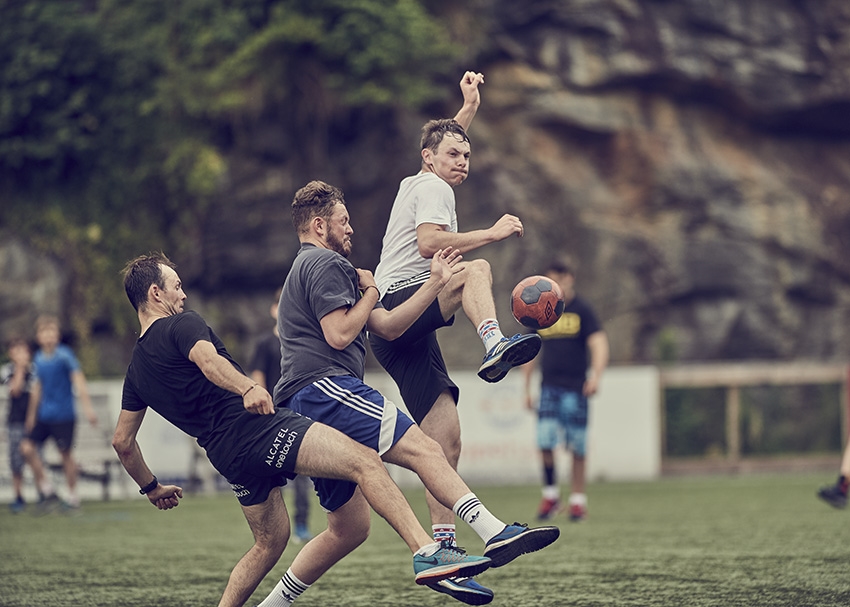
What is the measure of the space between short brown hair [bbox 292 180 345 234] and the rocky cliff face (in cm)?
1896

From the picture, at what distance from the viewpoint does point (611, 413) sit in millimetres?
18828

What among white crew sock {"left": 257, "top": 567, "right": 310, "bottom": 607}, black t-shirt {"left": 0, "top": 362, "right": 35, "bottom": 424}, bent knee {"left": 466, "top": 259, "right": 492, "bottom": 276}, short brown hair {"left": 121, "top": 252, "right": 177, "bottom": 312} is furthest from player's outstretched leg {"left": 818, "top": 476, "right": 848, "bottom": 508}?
black t-shirt {"left": 0, "top": 362, "right": 35, "bottom": 424}

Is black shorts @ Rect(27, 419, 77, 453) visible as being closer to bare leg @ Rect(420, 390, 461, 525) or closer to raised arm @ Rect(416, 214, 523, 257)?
bare leg @ Rect(420, 390, 461, 525)

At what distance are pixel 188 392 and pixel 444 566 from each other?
4.45ft

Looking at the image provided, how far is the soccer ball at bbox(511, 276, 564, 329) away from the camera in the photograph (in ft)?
21.2

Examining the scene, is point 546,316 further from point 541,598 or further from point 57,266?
point 57,266

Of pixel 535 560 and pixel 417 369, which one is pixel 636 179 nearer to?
pixel 535 560

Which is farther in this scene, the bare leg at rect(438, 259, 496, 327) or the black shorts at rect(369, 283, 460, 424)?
the black shorts at rect(369, 283, 460, 424)

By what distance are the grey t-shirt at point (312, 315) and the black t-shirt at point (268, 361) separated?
→ 5283 millimetres

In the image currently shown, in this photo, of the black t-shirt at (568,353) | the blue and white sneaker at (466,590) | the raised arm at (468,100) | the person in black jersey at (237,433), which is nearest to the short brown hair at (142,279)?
the person in black jersey at (237,433)

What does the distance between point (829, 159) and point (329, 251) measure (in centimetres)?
2446

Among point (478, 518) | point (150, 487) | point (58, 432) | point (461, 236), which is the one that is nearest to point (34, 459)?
point (58, 432)

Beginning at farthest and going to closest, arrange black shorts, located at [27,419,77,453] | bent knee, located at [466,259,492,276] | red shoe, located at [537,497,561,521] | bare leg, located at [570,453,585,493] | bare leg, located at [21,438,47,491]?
1. bare leg, located at [21,438,47,491]
2. black shorts, located at [27,419,77,453]
3. bare leg, located at [570,453,585,493]
4. red shoe, located at [537,497,561,521]
5. bent knee, located at [466,259,492,276]

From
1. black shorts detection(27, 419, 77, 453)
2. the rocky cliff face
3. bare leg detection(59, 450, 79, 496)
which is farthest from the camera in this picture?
the rocky cliff face
